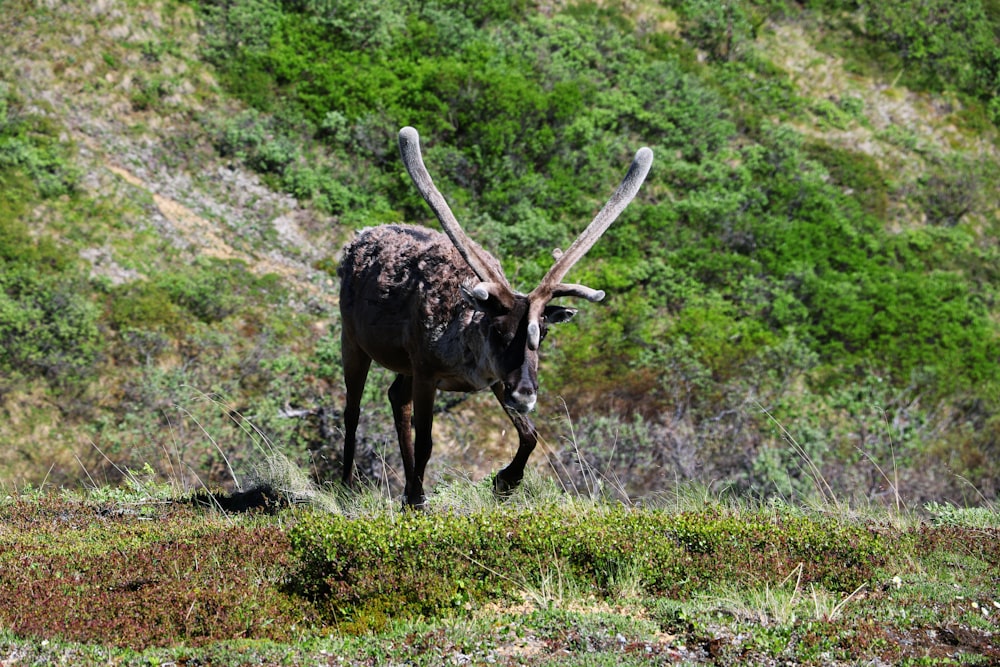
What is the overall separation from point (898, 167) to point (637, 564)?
22.0 m

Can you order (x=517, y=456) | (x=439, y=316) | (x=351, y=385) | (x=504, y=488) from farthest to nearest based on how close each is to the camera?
(x=351, y=385) → (x=504, y=488) → (x=517, y=456) → (x=439, y=316)

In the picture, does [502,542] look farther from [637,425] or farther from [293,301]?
[293,301]

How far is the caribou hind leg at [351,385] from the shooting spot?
9281 mm

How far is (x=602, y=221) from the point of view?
7355mm

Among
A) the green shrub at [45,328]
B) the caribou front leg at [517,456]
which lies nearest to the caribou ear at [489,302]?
the caribou front leg at [517,456]

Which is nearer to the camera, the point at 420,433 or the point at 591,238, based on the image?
the point at 591,238

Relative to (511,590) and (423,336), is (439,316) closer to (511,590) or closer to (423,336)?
(423,336)

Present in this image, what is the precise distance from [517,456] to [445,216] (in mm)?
1940

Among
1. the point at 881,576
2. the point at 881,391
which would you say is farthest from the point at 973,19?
the point at 881,576

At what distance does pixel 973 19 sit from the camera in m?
30.5

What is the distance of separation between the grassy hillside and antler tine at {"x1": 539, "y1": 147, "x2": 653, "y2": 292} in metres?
5.20

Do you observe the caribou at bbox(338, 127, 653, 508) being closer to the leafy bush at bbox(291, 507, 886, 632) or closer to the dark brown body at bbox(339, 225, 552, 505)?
the dark brown body at bbox(339, 225, 552, 505)

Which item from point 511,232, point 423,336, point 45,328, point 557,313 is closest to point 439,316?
point 423,336

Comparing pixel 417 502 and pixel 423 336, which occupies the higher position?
pixel 423 336
